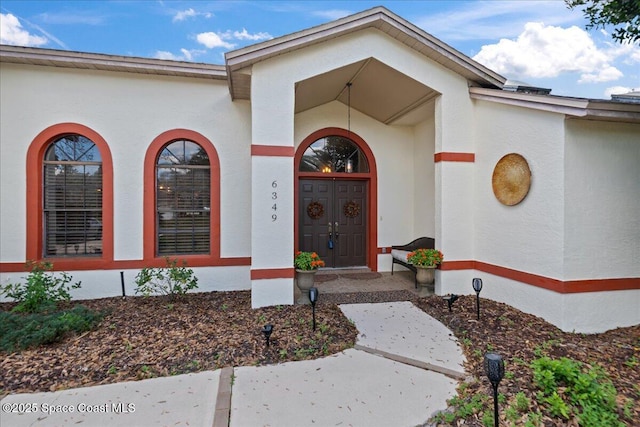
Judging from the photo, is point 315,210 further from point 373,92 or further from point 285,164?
point 373,92

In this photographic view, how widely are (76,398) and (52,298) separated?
3.30 meters

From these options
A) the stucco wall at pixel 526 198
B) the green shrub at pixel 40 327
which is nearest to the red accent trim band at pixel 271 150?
the green shrub at pixel 40 327

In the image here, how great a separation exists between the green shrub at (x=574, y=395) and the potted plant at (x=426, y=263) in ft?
9.15

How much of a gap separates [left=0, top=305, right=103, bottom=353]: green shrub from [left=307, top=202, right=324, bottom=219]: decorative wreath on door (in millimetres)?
4692

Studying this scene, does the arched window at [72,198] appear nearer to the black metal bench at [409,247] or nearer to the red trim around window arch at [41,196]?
the red trim around window arch at [41,196]

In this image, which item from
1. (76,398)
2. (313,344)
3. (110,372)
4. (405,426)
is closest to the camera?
(405,426)

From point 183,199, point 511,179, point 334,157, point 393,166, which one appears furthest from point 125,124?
point 511,179

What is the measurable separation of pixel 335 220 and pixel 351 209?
522 millimetres

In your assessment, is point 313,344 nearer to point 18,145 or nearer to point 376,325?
point 376,325

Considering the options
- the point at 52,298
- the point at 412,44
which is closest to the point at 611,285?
the point at 412,44

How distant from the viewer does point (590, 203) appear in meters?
4.38

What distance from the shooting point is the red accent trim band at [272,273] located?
500cm

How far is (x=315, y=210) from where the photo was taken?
7613mm

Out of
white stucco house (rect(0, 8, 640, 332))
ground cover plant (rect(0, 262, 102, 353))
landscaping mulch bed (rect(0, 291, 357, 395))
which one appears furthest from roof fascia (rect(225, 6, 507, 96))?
ground cover plant (rect(0, 262, 102, 353))
